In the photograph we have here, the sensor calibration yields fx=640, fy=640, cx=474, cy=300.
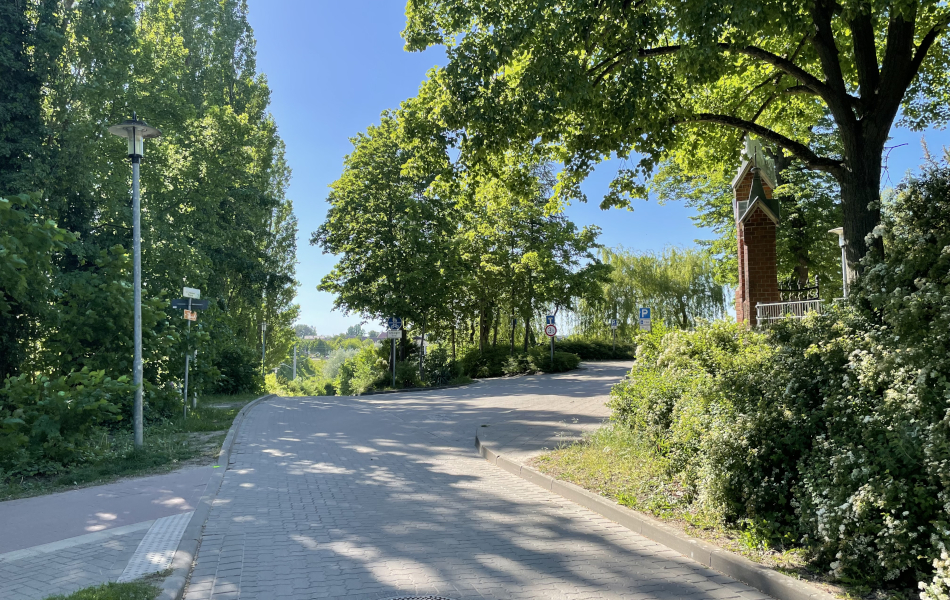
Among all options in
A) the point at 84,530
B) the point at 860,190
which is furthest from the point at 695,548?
the point at 84,530

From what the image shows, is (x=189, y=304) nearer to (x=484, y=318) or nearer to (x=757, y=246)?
(x=757, y=246)

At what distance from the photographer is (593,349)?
4253cm

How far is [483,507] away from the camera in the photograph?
7.39 meters

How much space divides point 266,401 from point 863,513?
22.4m

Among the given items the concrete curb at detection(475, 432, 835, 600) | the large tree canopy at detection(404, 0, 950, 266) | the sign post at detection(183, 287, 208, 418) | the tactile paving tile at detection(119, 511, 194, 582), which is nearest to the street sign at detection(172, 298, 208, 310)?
the sign post at detection(183, 287, 208, 418)

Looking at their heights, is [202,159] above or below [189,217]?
above

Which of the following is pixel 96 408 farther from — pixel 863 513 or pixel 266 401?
pixel 266 401

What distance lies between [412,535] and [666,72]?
8531mm

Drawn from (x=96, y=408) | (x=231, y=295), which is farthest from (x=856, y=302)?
(x=231, y=295)

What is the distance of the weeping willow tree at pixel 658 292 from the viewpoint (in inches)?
1825

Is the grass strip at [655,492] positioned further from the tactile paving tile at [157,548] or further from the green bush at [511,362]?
the green bush at [511,362]

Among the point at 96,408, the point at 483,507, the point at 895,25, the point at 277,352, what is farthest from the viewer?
the point at 277,352

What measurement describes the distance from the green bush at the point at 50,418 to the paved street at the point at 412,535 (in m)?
2.26

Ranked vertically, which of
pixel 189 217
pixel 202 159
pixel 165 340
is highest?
pixel 202 159
